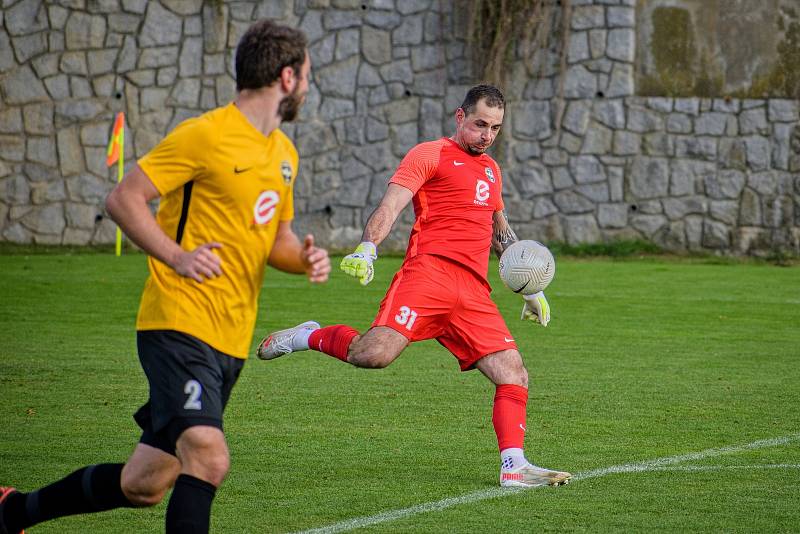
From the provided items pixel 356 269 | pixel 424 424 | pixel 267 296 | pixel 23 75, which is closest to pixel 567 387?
pixel 424 424

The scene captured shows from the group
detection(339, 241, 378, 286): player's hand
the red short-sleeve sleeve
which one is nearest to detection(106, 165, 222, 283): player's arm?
detection(339, 241, 378, 286): player's hand

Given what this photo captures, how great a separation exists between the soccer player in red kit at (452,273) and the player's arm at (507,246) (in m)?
0.24

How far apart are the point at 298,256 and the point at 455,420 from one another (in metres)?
3.81

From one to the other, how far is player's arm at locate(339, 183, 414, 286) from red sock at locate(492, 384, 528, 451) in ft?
3.12

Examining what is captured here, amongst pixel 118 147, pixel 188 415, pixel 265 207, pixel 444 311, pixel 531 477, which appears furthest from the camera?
pixel 118 147

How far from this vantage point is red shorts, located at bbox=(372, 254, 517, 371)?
267 inches

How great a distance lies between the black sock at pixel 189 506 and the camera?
4215mm

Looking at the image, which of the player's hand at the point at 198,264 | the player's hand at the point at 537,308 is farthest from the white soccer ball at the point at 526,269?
the player's hand at the point at 198,264

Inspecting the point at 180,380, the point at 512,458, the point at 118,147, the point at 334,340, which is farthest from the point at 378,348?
the point at 118,147

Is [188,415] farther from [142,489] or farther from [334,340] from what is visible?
[334,340]

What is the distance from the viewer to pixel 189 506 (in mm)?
4227

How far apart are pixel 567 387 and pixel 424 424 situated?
6.25ft

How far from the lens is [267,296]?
15.4m

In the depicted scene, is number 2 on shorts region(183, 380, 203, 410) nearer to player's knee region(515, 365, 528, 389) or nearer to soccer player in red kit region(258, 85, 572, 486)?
soccer player in red kit region(258, 85, 572, 486)
